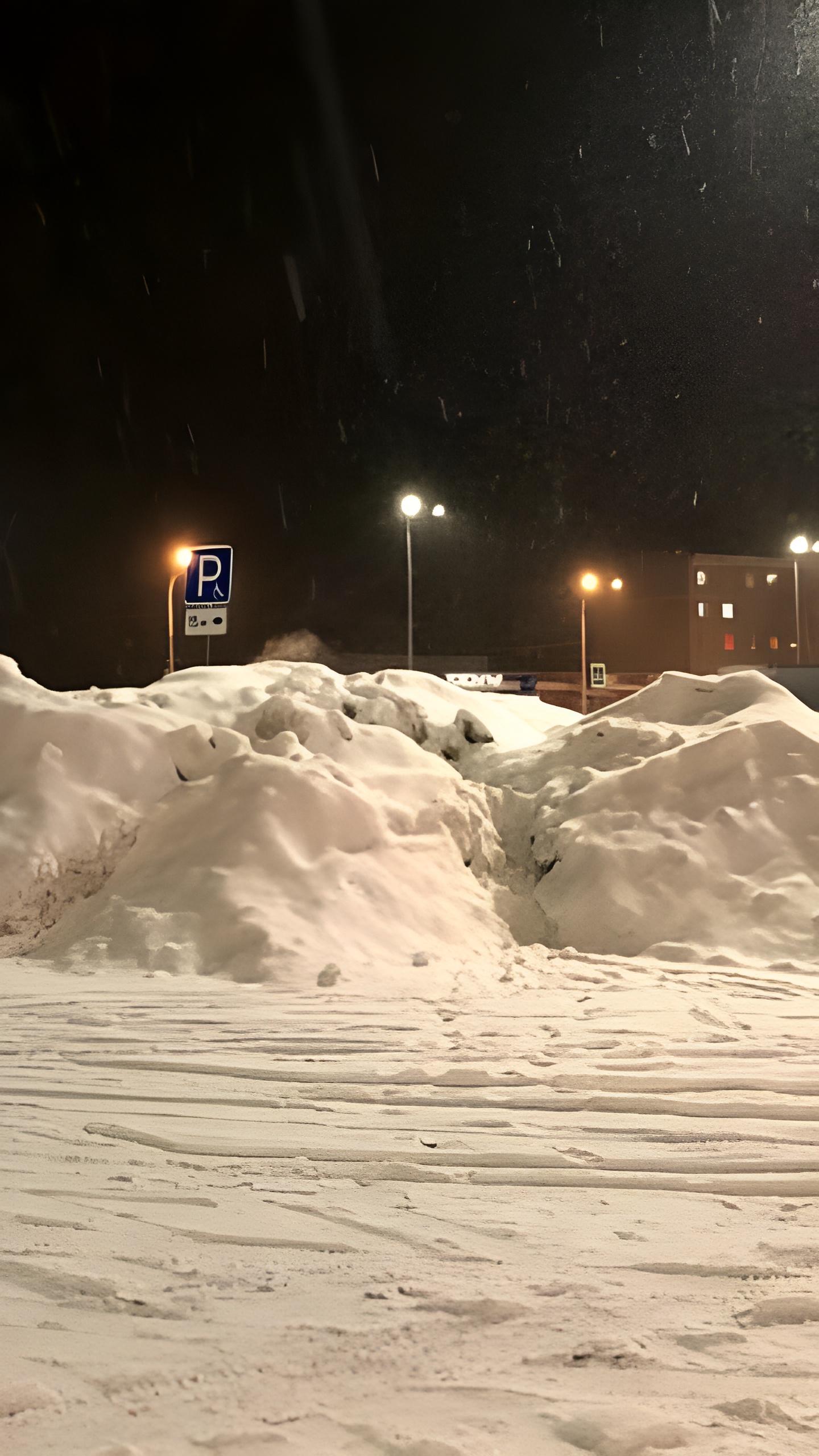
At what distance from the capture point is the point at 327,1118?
3.27 meters

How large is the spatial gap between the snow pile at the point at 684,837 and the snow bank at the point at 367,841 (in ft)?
0.05

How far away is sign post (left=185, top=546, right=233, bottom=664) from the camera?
12273 mm

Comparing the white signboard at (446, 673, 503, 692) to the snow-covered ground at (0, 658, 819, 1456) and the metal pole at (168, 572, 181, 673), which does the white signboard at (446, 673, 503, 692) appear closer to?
the metal pole at (168, 572, 181, 673)

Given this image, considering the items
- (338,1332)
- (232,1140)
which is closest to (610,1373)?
(338,1332)

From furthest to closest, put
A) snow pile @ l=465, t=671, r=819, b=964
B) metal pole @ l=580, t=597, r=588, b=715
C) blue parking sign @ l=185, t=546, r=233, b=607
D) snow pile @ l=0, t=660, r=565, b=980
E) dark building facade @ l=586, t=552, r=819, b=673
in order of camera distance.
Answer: dark building facade @ l=586, t=552, r=819, b=673
metal pole @ l=580, t=597, r=588, b=715
blue parking sign @ l=185, t=546, r=233, b=607
snow pile @ l=465, t=671, r=819, b=964
snow pile @ l=0, t=660, r=565, b=980

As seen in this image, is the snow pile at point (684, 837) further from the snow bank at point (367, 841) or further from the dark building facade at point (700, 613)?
the dark building facade at point (700, 613)

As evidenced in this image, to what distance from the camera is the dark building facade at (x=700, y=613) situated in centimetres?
4244

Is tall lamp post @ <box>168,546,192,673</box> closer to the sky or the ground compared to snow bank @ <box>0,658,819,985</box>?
closer to the sky

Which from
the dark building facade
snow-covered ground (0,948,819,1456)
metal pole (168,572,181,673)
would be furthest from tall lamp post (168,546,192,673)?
the dark building facade

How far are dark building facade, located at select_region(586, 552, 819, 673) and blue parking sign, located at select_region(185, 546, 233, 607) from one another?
106 feet

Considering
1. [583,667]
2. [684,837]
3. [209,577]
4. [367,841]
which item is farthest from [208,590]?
[583,667]

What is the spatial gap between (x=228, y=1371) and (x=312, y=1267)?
Result: 0.44m

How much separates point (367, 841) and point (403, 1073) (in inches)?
103

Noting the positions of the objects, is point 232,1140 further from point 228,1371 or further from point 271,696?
point 271,696
